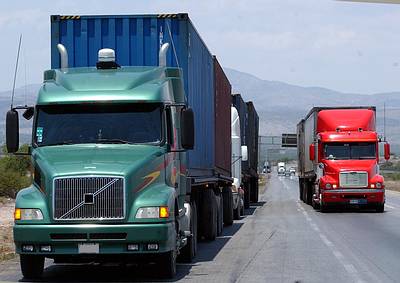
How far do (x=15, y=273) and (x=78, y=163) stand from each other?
2.61 m

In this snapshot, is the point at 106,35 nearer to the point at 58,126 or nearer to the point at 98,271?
the point at 58,126

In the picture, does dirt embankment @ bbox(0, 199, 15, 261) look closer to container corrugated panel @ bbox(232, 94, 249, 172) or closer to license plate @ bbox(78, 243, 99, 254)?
license plate @ bbox(78, 243, 99, 254)

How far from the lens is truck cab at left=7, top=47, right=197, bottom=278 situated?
11.0 m

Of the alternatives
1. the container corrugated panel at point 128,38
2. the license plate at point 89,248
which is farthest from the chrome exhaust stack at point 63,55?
the license plate at point 89,248

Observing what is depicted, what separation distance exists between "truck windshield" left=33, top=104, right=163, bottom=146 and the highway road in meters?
2.08

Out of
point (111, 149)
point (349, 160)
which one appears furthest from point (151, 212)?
point (349, 160)

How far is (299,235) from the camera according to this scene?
65.9ft

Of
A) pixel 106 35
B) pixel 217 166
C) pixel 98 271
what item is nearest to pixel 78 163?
pixel 98 271

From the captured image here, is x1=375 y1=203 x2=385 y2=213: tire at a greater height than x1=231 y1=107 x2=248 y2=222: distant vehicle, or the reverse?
x1=231 y1=107 x2=248 y2=222: distant vehicle

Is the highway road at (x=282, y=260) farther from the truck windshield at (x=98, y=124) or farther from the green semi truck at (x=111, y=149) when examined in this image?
the truck windshield at (x=98, y=124)

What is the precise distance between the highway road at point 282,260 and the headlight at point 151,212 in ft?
3.90

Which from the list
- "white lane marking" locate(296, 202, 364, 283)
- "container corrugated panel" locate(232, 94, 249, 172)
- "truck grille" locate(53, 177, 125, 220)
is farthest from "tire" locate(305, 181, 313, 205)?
"truck grille" locate(53, 177, 125, 220)

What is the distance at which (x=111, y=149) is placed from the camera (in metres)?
11.7

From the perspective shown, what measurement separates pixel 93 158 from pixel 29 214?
1.16m
